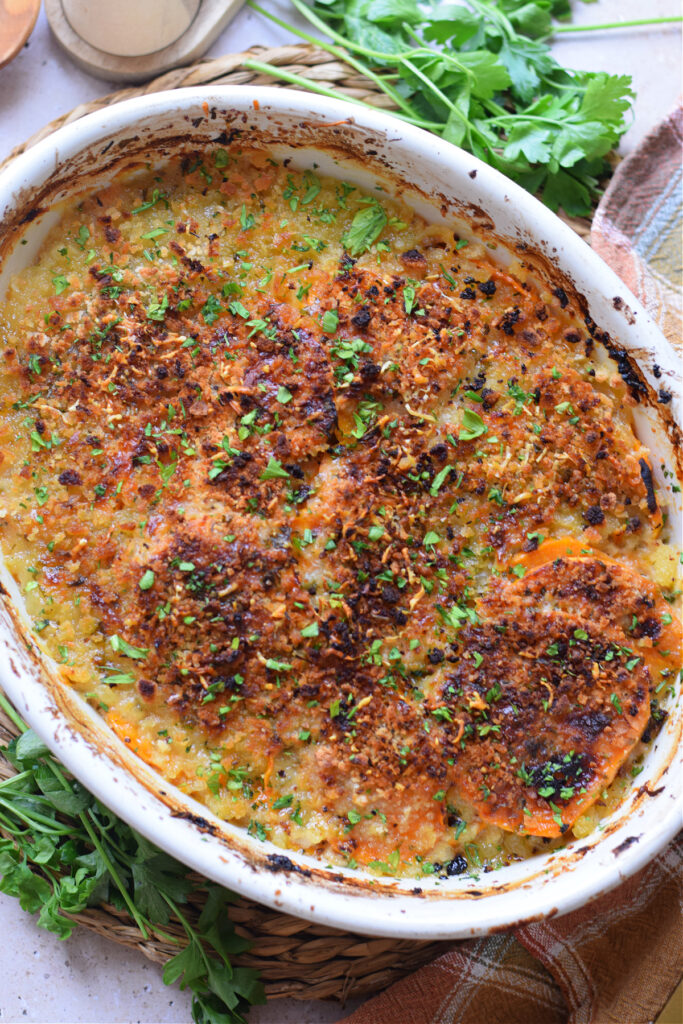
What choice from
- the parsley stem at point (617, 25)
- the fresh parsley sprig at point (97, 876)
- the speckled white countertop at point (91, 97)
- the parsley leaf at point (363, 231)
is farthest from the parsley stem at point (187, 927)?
the parsley stem at point (617, 25)

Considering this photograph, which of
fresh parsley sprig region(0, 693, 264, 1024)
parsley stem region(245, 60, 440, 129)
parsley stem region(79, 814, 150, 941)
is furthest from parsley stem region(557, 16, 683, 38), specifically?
parsley stem region(79, 814, 150, 941)

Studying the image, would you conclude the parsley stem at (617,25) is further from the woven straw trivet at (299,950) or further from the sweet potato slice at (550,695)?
the woven straw trivet at (299,950)

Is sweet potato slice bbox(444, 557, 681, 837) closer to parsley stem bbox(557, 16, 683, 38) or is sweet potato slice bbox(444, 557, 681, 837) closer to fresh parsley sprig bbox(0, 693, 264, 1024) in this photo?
fresh parsley sprig bbox(0, 693, 264, 1024)

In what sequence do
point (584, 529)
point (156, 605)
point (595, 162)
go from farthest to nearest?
point (595, 162), point (584, 529), point (156, 605)

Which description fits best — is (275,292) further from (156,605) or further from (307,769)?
(307,769)

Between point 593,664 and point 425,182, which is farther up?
point 425,182

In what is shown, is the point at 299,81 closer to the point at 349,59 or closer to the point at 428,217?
the point at 349,59

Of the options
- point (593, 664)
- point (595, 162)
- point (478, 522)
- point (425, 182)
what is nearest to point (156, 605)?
point (478, 522)
